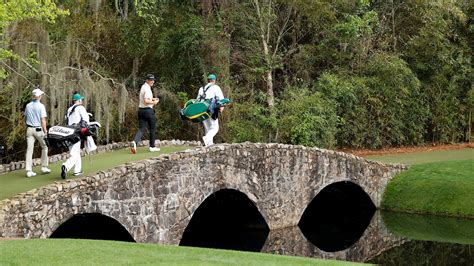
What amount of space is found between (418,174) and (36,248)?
657 inches

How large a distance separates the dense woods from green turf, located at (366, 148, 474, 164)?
1.39 metres

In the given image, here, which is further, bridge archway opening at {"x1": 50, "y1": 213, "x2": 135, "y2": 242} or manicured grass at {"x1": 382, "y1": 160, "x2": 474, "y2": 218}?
manicured grass at {"x1": 382, "y1": 160, "x2": 474, "y2": 218}

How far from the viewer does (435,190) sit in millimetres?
24641

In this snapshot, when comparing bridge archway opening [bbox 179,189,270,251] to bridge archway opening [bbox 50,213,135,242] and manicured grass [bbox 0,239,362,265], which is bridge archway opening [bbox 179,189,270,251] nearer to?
bridge archway opening [bbox 50,213,135,242]

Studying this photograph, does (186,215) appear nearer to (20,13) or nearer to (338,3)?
(20,13)

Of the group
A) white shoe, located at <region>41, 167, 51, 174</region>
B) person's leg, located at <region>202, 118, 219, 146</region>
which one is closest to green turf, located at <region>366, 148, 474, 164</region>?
person's leg, located at <region>202, 118, 219, 146</region>

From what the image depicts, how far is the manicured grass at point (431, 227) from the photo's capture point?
20.9m

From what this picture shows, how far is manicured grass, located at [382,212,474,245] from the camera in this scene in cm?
2088

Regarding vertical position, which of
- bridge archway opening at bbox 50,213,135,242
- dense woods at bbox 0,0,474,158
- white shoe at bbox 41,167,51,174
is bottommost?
bridge archway opening at bbox 50,213,135,242

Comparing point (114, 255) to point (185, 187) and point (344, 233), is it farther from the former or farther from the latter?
point (344, 233)

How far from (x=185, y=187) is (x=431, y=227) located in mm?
7550

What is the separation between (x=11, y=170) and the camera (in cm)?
1744

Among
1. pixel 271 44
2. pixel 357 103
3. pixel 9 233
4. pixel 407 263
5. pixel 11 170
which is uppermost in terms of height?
pixel 271 44

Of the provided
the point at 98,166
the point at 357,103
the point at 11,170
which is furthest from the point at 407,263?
the point at 357,103
